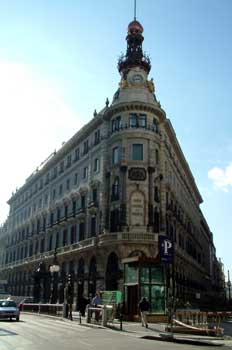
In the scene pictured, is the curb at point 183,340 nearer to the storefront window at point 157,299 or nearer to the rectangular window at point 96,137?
the storefront window at point 157,299

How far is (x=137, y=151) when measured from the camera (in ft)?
147

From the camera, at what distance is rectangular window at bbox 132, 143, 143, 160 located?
44.5m

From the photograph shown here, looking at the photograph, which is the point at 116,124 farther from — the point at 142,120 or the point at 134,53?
the point at 134,53

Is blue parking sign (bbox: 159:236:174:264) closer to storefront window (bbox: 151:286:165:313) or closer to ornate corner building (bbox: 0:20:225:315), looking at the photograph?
ornate corner building (bbox: 0:20:225:315)

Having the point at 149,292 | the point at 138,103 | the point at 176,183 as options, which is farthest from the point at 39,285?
the point at 149,292

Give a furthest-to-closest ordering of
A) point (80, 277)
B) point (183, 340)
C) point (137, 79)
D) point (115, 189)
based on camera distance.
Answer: point (80, 277) → point (137, 79) → point (115, 189) → point (183, 340)

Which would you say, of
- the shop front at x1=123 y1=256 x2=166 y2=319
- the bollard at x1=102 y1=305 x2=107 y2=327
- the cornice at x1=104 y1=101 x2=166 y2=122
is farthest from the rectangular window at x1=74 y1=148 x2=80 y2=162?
the bollard at x1=102 y1=305 x2=107 y2=327

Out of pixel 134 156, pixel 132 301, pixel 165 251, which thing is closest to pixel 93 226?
pixel 134 156

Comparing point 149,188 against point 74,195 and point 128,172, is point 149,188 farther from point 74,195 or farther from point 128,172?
point 74,195

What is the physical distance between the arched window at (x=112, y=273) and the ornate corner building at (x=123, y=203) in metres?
0.11

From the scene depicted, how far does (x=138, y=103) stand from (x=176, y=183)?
1693 centimetres

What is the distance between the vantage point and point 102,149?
48.0 m

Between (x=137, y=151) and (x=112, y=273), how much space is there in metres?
12.3

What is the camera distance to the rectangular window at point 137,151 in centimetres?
4450
